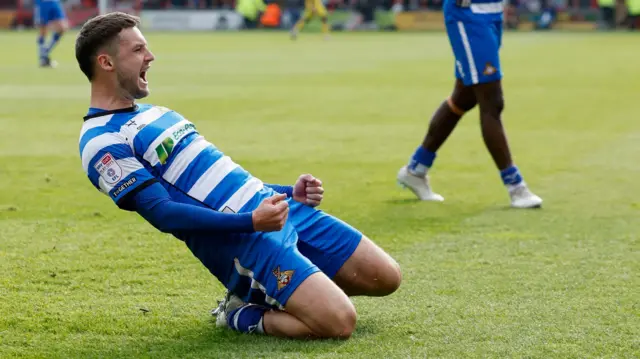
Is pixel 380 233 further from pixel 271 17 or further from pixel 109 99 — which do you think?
pixel 271 17

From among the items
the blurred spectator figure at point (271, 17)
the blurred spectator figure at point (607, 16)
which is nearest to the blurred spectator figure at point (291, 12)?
the blurred spectator figure at point (271, 17)

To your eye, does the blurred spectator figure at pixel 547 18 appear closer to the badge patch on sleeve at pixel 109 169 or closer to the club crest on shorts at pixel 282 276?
the club crest on shorts at pixel 282 276

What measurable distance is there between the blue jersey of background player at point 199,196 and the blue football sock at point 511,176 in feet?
10.9

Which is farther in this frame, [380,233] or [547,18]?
[547,18]

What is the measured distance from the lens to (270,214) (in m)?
4.24

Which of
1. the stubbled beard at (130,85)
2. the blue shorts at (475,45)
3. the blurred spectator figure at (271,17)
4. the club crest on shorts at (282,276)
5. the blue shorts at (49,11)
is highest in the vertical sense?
the stubbled beard at (130,85)

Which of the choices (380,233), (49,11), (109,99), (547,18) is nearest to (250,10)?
(547,18)

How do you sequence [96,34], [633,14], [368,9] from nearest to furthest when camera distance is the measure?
[96,34] < [633,14] < [368,9]

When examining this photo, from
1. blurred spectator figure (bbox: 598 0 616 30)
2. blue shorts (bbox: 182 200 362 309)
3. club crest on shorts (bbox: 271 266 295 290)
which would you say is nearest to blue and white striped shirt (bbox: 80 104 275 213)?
blue shorts (bbox: 182 200 362 309)

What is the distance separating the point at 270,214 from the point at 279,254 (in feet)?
0.83

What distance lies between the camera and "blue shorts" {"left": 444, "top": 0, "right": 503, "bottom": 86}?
7.75m

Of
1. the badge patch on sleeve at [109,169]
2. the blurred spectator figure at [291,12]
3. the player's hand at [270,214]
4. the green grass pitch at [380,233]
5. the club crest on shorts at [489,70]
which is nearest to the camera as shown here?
the player's hand at [270,214]

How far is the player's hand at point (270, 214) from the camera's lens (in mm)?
4242

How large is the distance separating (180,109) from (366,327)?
412 inches
